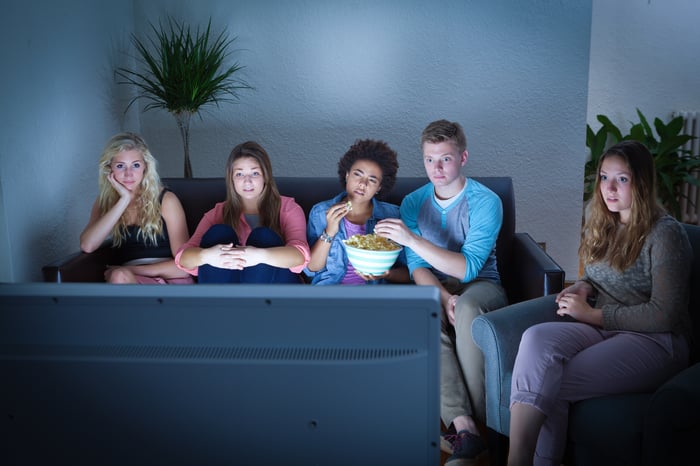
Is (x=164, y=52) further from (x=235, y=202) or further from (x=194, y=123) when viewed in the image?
(x=235, y=202)

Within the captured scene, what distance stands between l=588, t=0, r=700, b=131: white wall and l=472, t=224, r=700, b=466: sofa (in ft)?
12.3

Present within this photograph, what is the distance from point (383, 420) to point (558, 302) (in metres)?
1.43

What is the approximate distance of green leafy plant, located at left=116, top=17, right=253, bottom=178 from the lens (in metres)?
3.20

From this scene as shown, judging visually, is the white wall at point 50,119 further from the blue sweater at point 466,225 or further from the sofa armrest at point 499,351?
the sofa armrest at point 499,351

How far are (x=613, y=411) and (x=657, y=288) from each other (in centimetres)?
39

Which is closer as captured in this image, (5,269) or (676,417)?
(676,417)

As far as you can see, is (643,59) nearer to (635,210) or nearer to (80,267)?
(635,210)

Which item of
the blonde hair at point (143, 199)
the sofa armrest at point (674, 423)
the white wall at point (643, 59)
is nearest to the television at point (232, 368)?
the sofa armrest at point (674, 423)

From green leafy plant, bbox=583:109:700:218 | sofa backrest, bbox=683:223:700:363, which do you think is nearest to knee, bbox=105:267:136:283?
sofa backrest, bbox=683:223:700:363

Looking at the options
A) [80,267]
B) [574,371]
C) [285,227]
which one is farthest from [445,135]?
[80,267]

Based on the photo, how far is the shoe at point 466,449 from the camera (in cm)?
192

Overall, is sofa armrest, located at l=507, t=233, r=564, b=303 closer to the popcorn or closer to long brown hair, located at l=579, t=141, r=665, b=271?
long brown hair, located at l=579, t=141, r=665, b=271

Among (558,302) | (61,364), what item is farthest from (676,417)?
(61,364)

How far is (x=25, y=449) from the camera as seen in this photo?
0.68 meters
